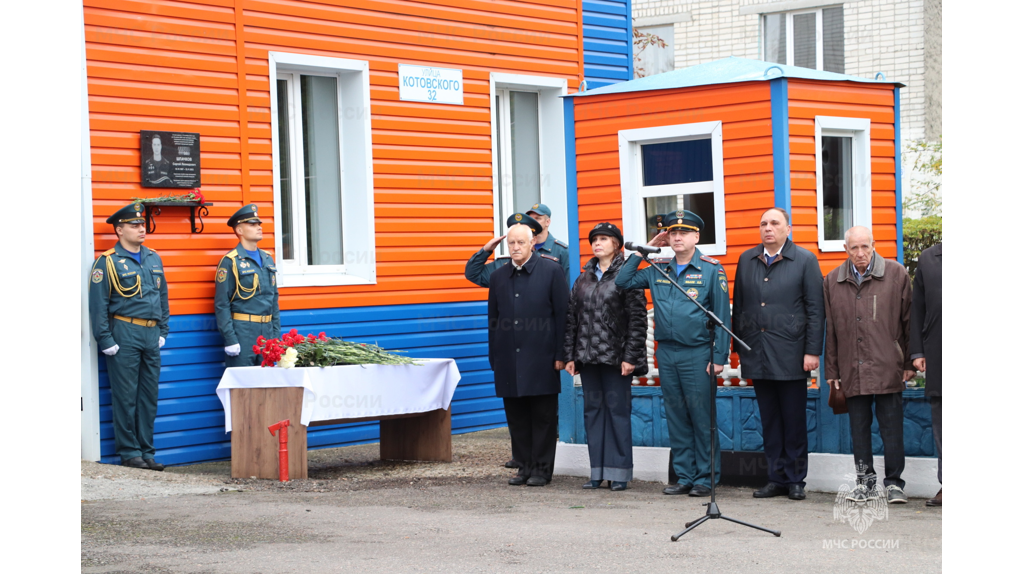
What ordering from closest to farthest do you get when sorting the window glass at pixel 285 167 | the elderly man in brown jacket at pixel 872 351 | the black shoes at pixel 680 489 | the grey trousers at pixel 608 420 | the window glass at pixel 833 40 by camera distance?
the elderly man in brown jacket at pixel 872 351
the black shoes at pixel 680 489
the grey trousers at pixel 608 420
the window glass at pixel 285 167
the window glass at pixel 833 40

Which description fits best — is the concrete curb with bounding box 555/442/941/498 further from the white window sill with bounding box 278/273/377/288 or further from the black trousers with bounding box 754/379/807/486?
the white window sill with bounding box 278/273/377/288

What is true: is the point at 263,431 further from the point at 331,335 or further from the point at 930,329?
the point at 930,329

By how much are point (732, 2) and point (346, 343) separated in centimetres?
1499

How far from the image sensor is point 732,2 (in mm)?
23094

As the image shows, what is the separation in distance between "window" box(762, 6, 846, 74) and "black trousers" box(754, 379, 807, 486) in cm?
1476

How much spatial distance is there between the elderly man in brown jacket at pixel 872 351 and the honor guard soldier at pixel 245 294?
15.7ft

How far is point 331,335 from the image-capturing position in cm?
1145

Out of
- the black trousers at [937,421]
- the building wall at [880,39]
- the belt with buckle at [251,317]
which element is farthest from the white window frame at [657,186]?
the building wall at [880,39]

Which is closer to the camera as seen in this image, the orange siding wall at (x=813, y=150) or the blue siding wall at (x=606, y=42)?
the orange siding wall at (x=813, y=150)

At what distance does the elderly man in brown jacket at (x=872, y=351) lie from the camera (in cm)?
814

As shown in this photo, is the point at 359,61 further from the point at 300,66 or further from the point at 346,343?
the point at 346,343

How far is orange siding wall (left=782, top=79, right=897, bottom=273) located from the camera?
372 inches

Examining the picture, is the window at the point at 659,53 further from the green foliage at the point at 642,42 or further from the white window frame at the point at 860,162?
the white window frame at the point at 860,162

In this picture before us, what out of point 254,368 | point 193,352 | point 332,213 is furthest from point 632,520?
point 332,213
